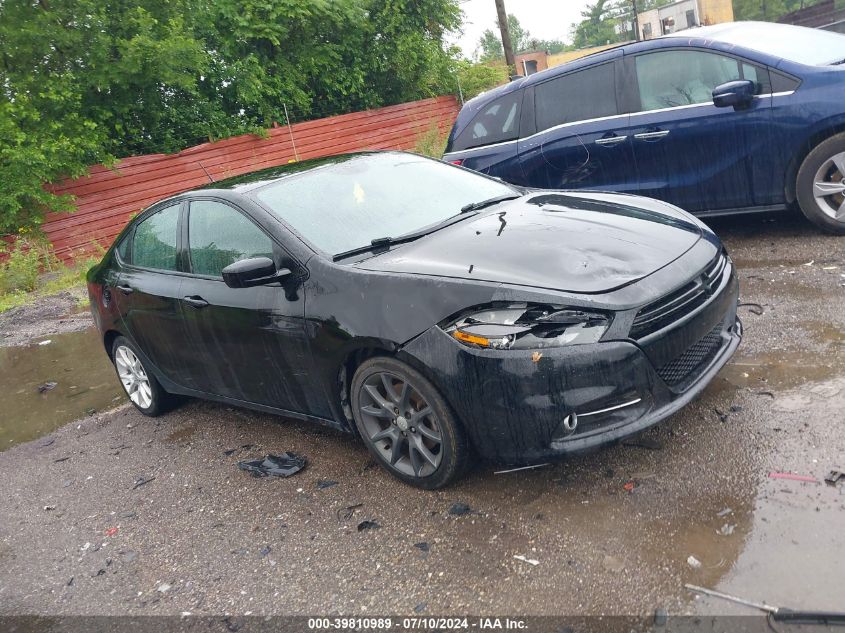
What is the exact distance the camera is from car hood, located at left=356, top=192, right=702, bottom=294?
3.24 meters

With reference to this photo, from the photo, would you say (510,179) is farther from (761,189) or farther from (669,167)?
(761,189)

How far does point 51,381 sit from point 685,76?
656 cm

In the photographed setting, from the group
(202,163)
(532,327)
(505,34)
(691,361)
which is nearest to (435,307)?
(532,327)

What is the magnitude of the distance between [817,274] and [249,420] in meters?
4.29

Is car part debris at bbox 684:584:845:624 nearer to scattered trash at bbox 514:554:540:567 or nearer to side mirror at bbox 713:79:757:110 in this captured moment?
scattered trash at bbox 514:554:540:567

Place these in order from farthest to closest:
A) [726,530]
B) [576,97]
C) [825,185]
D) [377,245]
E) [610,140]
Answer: [576,97]
[610,140]
[825,185]
[377,245]
[726,530]

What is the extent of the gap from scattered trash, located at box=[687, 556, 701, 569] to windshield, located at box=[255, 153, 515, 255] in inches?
85.7

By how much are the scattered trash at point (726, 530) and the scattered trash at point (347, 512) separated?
1667 millimetres

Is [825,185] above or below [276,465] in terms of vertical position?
above

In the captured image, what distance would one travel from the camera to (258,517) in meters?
3.76

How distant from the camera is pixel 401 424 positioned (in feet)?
11.5

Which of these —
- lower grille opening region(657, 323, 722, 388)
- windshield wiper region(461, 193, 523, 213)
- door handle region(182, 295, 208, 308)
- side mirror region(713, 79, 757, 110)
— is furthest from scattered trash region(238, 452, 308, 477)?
side mirror region(713, 79, 757, 110)

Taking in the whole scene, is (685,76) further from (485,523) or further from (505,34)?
(505,34)

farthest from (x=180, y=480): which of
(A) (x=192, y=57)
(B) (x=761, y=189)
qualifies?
(A) (x=192, y=57)
